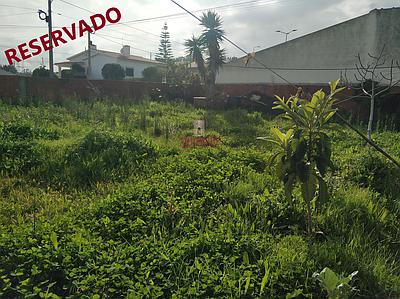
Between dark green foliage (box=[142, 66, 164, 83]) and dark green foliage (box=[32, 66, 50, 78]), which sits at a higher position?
dark green foliage (box=[142, 66, 164, 83])

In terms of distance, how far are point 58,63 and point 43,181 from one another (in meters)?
34.8

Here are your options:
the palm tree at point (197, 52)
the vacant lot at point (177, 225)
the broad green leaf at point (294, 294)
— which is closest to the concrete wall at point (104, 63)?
the palm tree at point (197, 52)

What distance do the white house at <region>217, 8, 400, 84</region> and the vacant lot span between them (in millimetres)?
9135

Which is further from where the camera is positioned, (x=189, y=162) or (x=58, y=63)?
(x=58, y=63)

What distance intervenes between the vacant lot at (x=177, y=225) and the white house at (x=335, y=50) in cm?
913

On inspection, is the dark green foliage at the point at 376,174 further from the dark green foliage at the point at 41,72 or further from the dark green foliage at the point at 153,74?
the dark green foliage at the point at 153,74

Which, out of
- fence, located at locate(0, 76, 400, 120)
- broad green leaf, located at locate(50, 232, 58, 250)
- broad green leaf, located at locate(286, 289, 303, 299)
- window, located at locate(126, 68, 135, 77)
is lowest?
broad green leaf, located at locate(286, 289, 303, 299)

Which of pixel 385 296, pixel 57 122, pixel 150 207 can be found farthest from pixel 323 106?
pixel 57 122

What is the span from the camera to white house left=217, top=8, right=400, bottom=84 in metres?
12.2

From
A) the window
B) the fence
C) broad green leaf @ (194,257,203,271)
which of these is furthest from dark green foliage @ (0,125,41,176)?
the window

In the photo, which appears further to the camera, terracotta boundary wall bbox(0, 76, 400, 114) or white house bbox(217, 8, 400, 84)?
white house bbox(217, 8, 400, 84)

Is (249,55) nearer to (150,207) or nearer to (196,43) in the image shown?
(150,207)

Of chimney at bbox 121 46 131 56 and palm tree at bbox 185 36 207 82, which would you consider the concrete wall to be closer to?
chimney at bbox 121 46 131 56

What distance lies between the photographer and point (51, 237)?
7.55 feet
